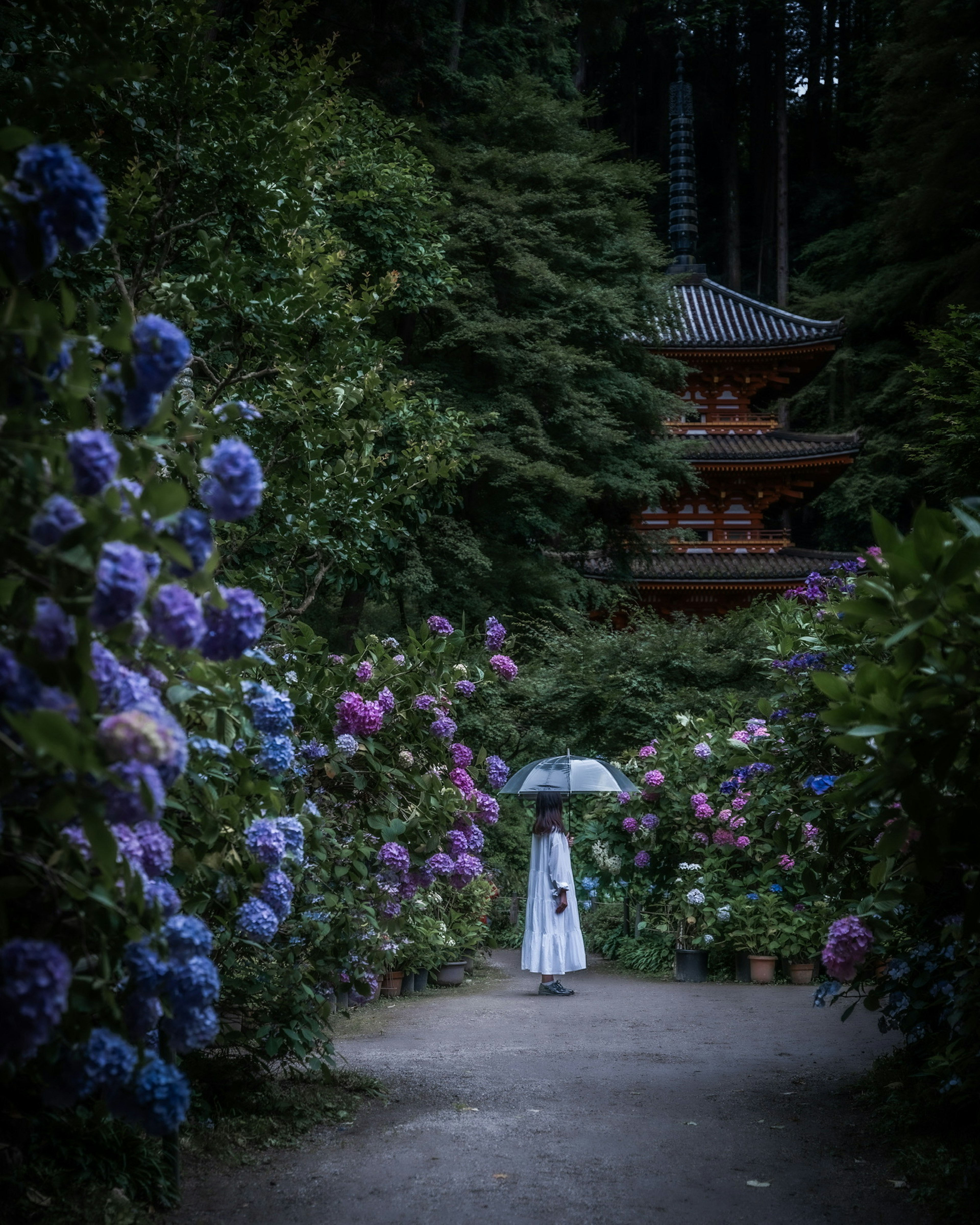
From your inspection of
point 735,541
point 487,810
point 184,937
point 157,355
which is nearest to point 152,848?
point 184,937

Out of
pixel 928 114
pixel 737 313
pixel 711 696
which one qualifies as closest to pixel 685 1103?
pixel 711 696

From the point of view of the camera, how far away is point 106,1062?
6.15ft

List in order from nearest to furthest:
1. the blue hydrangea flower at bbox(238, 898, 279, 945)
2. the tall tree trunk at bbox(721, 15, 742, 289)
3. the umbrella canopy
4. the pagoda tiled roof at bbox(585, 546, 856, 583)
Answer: the blue hydrangea flower at bbox(238, 898, 279, 945) → the umbrella canopy → the pagoda tiled roof at bbox(585, 546, 856, 583) → the tall tree trunk at bbox(721, 15, 742, 289)

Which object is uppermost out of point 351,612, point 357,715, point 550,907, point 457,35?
point 457,35

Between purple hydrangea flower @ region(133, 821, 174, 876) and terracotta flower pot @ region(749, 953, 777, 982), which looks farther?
terracotta flower pot @ region(749, 953, 777, 982)

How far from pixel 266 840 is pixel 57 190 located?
162 centimetres

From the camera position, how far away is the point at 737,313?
20.5 metres

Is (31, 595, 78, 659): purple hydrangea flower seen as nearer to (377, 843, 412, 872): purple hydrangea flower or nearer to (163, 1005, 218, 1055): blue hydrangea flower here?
(163, 1005, 218, 1055): blue hydrangea flower

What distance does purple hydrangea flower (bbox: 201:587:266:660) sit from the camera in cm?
186

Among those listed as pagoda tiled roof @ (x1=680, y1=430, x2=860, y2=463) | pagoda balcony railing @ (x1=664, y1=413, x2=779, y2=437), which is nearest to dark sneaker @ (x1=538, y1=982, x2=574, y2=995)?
pagoda tiled roof @ (x1=680, y1=430, x2=860, y2=463)

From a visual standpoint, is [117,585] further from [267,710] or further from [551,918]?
[551,918]

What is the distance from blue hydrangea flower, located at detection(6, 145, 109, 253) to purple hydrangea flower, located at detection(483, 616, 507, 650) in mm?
4003

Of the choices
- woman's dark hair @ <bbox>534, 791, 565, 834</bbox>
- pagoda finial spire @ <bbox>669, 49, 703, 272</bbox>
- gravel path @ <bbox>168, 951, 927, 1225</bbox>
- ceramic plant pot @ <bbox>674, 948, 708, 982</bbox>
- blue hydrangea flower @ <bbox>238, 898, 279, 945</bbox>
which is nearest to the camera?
blue hydrangea flower @ <bbox>238, 898, 279, 945</bbox>

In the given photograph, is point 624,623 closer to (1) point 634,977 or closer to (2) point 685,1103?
(1) point 634,977
